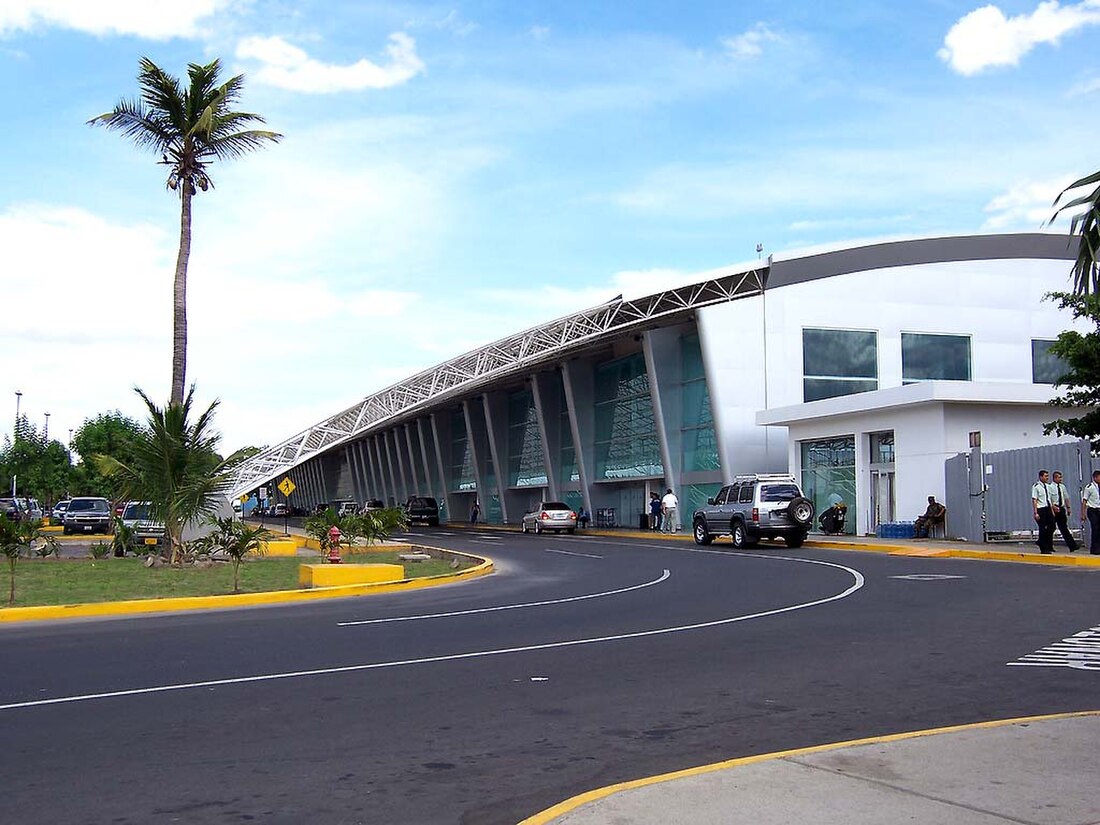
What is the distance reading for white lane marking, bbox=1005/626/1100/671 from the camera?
10516 millimetres

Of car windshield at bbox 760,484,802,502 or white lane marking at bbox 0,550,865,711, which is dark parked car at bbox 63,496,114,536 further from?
white lane marking at bbox 0,550,865,711

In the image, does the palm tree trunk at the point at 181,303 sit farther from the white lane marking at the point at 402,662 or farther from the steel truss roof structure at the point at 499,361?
the white lane marking at the point at 402,662

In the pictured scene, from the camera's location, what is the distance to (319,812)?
19.9 ft

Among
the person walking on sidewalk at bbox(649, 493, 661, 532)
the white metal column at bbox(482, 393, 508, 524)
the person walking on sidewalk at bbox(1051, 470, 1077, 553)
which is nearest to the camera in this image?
the person walking on sidewalk at bbox(1051, 470, 1077, 553)

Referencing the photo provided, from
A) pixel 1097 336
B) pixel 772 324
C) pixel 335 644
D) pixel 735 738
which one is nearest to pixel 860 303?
pixel 772 324

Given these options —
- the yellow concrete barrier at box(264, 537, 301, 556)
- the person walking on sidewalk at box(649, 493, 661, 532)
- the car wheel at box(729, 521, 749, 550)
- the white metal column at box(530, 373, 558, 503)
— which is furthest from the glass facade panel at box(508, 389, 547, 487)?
the yellow concrete barrier at box(264, 537, 301, 556)

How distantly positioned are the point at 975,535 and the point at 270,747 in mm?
28893

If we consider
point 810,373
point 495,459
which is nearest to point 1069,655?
point 810,373

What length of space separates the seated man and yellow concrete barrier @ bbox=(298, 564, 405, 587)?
61.7 ft

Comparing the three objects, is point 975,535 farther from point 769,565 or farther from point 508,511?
point 508,511

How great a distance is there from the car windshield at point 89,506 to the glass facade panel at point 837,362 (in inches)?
1186

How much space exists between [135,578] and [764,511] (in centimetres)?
1786

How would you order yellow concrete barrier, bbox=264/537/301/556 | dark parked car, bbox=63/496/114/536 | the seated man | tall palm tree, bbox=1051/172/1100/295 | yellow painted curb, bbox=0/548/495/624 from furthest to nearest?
dark parked car, bbox=63/496/114/536 → the seated man → yellow concrete barrier, bbox=264/537/301/556 → yellow painted curb, bbox=0/548/495/624 → tall palm tree, bbox=1051/172/1100/295

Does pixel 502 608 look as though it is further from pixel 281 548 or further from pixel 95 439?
pixel 95 439
